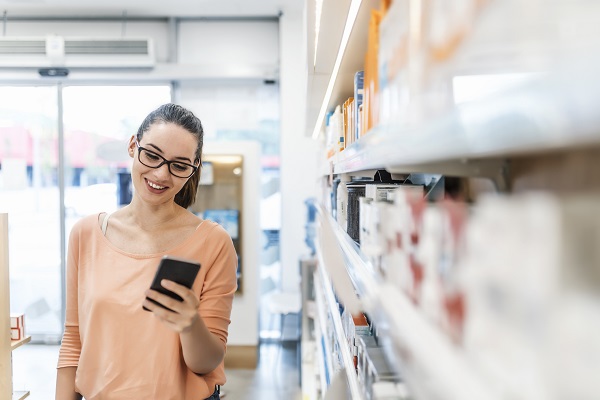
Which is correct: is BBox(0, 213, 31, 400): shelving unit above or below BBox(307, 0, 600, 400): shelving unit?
below

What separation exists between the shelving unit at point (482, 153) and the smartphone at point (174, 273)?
1.66ft

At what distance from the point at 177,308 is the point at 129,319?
0.35 metres

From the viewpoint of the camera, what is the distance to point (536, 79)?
353 mm

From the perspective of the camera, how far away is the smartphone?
1364mm

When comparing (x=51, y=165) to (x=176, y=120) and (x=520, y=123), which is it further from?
(x=520, y=123)

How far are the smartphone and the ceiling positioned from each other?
15.1ft

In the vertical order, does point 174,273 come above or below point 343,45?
below

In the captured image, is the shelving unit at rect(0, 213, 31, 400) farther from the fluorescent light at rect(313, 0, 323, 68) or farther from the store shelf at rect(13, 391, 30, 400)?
the fluorescent light at rect(313, 0, 323, 68)

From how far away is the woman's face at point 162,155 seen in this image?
67.0 inches

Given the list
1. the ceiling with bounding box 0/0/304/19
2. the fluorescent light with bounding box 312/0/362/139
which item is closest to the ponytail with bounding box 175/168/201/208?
the fluorescent light with bounding box 312/0/362/139

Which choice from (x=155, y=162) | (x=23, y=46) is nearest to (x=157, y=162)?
(x=155, y=162)

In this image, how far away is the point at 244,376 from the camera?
4.87 metres

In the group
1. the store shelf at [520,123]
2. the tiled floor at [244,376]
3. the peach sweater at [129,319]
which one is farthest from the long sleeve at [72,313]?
the tiled floor at [244,376]

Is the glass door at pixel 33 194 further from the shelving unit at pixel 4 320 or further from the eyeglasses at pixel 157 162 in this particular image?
the eyeglasses at pixel 157 162
